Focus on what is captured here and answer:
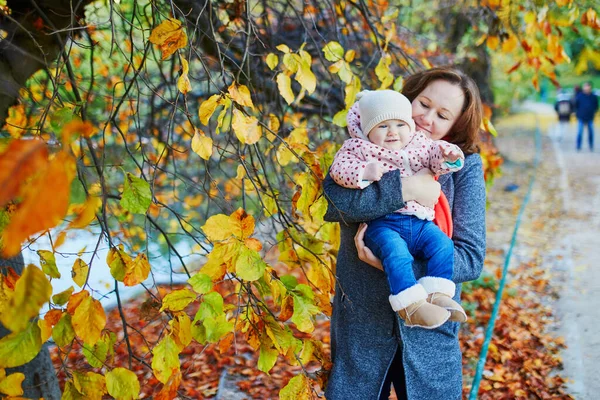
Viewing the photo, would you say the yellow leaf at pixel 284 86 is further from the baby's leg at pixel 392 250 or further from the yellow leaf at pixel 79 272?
the yellow leaf at pixel 79 272

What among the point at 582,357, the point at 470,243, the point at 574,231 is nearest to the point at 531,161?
the point at 574,231

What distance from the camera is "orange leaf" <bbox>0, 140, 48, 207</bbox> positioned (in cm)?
66

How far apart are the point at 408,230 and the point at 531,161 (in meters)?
11.6

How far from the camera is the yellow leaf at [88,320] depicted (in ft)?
4.49

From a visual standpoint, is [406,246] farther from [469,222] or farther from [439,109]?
[439,109]

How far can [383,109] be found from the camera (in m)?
1.59

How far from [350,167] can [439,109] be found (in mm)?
382

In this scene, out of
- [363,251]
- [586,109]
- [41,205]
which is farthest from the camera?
[586,109]

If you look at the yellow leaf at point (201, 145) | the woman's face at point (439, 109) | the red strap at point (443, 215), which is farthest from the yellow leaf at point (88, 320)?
the woman's face at point (439, 109)

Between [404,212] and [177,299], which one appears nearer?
[177,299]

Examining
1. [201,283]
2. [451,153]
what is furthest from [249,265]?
[451,153]

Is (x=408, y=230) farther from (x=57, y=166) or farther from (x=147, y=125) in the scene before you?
(x=147, y=125)

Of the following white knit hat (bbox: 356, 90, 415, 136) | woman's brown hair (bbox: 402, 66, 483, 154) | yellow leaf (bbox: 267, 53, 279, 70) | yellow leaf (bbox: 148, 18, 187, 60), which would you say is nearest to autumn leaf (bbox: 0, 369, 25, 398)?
yellow leaf (bbox: 148, 18, 187, 60)

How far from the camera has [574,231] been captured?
21.7ft
